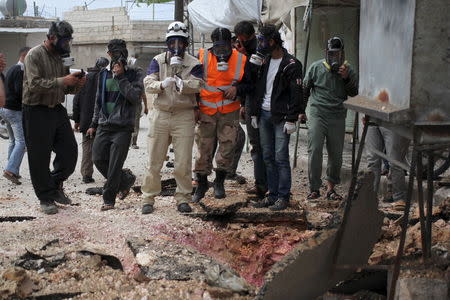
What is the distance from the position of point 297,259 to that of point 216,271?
108 cm

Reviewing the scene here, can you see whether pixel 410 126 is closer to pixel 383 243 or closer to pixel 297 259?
pixel 297 259

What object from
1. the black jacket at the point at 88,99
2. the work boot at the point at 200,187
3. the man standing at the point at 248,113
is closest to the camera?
the work boot at the point at 200,187

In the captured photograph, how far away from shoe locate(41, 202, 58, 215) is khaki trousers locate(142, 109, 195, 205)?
1.01m

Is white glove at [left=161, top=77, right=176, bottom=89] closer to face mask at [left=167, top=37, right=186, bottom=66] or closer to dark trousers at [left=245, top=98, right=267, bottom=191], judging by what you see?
face mask at [left=167, top=37, right=186, bottom=66]

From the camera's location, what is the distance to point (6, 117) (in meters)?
10.4

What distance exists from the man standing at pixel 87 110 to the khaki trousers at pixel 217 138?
2532 mm

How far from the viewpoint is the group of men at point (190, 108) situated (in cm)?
747

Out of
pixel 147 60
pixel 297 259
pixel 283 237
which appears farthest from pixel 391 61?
pixel 147 60

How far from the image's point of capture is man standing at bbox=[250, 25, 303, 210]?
24.6 ft

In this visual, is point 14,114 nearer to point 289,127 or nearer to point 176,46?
point 176,46

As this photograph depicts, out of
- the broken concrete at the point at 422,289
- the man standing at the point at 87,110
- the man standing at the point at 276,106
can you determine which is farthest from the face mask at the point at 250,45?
the broken concrete at the point at 422,289

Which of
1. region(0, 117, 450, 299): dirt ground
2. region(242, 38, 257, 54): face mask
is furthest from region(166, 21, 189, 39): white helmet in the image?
region(0, 117, 450, 299): dirt ground

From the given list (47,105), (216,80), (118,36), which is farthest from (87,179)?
(118,36)

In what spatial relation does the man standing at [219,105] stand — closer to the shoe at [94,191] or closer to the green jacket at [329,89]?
the green jacket at [329,89]
